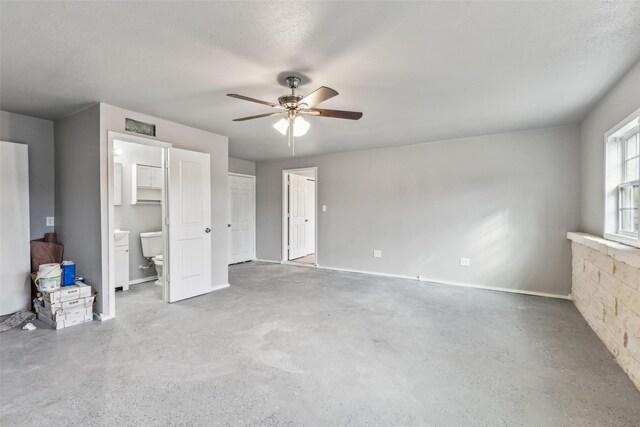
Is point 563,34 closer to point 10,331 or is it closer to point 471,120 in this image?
point 471,120

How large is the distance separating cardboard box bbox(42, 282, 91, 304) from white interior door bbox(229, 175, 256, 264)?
10.4 ft

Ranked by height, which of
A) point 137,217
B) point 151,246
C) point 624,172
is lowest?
point 151,246

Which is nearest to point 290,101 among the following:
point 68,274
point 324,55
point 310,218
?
point 324,55

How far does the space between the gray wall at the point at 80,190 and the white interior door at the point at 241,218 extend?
2.93 meters

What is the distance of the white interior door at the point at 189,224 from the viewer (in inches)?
150

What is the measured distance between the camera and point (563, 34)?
6.22 feet

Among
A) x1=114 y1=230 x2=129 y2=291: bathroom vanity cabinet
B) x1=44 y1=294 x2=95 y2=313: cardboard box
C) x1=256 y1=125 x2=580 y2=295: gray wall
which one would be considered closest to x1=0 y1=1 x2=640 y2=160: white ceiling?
x1=256 y1=125 x2=580 y2=295: gray wall

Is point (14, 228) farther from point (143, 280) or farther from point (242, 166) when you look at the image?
point (242, 166)

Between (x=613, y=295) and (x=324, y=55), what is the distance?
10.2 ft

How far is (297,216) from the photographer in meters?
6.98

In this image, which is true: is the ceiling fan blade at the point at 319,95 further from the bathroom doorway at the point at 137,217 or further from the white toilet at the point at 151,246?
the white toilet at the point at 151,246

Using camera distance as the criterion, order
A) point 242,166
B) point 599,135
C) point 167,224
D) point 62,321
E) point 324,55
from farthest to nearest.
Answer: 1. point 242,166
2. point 167,224
3. point 599,135
4. point 62,321
5. point 324,55

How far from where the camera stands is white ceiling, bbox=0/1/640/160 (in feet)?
5.58

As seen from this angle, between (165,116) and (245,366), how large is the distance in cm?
299
